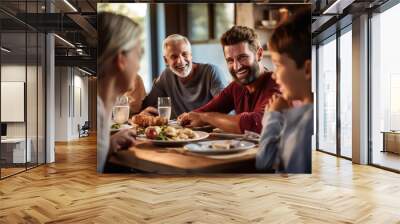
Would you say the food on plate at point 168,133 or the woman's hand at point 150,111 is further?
the woman's hand at point 150,111

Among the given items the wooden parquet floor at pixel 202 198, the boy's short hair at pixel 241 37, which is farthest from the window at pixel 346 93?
the boy's short hair at pixel 241 37

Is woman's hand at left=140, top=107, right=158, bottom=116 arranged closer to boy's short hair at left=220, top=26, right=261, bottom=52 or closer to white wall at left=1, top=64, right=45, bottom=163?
boy's short hair at left=220, top=26, right=261, bottom=52

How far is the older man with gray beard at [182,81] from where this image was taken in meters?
5.35

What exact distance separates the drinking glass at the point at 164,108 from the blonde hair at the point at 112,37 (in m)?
0.84

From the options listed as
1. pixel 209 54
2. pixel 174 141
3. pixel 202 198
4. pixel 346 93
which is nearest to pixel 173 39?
pixel 209 54

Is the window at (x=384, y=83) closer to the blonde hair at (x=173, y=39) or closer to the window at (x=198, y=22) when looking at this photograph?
the window at (x=198, y=22)

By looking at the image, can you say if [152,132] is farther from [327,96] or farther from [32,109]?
[327,96]

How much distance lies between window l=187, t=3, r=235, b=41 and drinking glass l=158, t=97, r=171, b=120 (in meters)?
0.94

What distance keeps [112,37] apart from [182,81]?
1129mm

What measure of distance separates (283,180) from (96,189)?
2.66m

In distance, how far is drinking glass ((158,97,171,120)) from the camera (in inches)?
211

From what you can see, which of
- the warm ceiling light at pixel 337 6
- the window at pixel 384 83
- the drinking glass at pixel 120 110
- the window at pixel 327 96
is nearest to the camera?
the drinking glass at pixel 120 110

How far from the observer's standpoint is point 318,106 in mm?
9930

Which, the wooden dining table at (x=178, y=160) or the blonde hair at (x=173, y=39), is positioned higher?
the blonde hair at (x=173, y=39)
